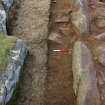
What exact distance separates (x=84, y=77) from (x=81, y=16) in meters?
0.72

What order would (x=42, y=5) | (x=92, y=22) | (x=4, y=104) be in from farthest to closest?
(x=42, y=5), (x=92, y=22), (x=4, y=104)

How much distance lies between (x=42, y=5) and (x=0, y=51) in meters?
1.02

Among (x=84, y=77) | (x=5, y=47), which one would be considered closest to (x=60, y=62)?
(x=84, y=77)

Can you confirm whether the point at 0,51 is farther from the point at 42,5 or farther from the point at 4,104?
the point at 42,5

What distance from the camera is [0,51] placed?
2158 mm

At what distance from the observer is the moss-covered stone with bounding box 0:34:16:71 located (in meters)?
2.07

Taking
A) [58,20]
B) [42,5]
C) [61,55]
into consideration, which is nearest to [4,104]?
[61,55]

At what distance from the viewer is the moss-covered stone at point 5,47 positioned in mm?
2071

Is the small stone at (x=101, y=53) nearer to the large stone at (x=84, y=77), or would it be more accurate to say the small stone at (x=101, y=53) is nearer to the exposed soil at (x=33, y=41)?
the large stone at (x=84, y=77)

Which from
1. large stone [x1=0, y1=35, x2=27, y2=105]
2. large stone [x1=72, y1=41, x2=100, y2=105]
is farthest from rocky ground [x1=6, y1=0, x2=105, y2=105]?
large stone [x1=0, y1=35, x2=27, y2=105]

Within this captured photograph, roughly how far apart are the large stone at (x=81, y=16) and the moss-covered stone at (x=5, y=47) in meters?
0.64

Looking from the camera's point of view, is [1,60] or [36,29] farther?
[36,29]

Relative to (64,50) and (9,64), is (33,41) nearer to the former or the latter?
(64,50)

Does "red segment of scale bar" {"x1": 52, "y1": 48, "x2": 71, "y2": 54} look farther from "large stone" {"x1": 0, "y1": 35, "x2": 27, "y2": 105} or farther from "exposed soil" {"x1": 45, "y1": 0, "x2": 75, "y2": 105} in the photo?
"large stone" {"x1": 0, "y1": 35, "x2": 27, "y2": 105}
